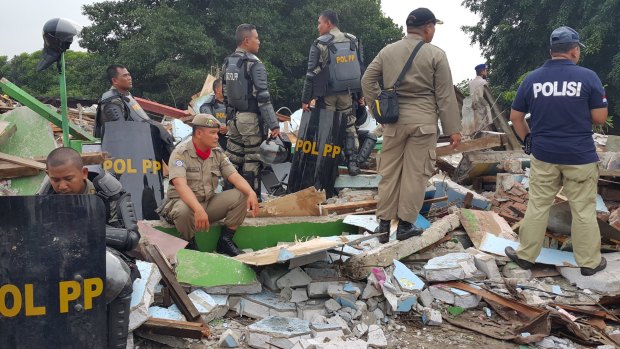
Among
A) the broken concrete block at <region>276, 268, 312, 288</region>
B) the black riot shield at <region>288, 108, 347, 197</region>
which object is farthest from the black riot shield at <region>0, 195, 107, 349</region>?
the black riot shield at <region>288, 108, 347, 197</region>

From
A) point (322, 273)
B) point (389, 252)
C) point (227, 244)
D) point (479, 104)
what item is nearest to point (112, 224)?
point (227, 244)

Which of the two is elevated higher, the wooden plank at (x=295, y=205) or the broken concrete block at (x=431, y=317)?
the wooden plank at (x=295, y=205)

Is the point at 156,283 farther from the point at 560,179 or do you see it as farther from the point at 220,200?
the point at 560,179

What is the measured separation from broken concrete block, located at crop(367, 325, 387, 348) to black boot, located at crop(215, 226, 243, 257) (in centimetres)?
153

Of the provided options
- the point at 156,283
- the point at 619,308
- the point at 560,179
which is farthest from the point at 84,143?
the point at 619,308

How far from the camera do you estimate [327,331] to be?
3777 mm

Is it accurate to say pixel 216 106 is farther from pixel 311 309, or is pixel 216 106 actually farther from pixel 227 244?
pixel 311 309

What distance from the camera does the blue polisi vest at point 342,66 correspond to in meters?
7.05

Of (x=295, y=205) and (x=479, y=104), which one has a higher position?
(x=479, y=104)

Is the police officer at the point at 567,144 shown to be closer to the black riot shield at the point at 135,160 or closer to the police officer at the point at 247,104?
the police officer at the point at 247,104

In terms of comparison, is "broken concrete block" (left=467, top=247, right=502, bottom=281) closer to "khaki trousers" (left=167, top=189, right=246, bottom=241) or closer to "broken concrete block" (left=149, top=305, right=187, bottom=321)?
"khaki trousers" (left=167, top=189, right=246, bottom=241)

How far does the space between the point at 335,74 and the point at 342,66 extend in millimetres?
126

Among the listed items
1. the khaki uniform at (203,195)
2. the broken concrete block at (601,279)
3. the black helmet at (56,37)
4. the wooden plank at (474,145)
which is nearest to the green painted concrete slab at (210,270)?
the khaki uniform at (203,195)

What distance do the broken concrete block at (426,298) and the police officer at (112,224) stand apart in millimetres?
2029
